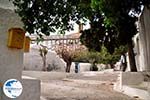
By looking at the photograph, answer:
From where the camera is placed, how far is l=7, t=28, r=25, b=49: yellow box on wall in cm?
484

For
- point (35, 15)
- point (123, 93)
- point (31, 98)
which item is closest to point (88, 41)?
point (123, 93)

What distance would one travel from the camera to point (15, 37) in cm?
486

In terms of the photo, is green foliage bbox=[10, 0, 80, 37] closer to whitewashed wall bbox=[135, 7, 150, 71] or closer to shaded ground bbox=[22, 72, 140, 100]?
shaded ground bbox=[22, 72, 140, 100]

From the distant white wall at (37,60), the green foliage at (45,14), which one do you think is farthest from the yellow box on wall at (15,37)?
the distant white wall at (37,60)

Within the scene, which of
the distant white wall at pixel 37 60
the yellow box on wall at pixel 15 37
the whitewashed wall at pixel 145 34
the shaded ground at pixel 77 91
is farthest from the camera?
the distant white wall at pixel 37 60

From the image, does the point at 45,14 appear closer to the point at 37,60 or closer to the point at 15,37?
the point at 15,37

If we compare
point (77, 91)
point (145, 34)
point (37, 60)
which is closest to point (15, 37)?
point (77, 91)

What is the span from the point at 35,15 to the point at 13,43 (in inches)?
125

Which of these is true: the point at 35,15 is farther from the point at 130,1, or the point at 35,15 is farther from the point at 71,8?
the point at 130,1

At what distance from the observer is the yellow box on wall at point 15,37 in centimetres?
484

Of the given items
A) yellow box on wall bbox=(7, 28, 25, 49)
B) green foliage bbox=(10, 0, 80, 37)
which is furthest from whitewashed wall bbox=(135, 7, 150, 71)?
yellow box on wall bbox=(7, 28, 25, 49)

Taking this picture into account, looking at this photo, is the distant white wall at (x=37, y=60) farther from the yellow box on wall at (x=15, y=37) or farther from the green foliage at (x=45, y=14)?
the yellow box on wall at (x=15, y=37)

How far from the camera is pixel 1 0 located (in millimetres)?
5113

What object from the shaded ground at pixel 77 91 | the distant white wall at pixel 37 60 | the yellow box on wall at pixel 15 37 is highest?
the distant white wall at pixel 37 60
